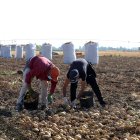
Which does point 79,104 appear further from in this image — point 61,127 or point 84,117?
point 61,127

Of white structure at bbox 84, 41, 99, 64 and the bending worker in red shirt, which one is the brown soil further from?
white structure at bbox 84, 41, 99, 64

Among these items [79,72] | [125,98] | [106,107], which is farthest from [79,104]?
[125,98]

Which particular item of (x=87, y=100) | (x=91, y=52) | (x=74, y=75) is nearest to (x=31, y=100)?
(x=74, y=75)

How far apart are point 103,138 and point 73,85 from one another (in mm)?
2602

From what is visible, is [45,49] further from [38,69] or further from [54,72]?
[38,69]

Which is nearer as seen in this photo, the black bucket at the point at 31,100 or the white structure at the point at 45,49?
the black bucket at the point at 31,100

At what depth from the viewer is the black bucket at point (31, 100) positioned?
9258 mm

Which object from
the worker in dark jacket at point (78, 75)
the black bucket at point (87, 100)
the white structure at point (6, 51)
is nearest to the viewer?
the worker in dark jacket at point (78, 75)

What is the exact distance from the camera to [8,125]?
25.7 feet

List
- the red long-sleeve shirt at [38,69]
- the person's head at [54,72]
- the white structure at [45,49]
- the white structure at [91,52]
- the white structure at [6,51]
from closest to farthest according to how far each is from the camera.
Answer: the red long-sleeve shirt at [38,69] < the person's head at [54,72] < the white structure at [91,52] < the white structure at [45,49] < the white structure at [6,51]

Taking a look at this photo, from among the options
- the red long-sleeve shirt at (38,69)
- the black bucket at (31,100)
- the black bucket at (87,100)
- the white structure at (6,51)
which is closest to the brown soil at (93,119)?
the black bucket at (87,100)

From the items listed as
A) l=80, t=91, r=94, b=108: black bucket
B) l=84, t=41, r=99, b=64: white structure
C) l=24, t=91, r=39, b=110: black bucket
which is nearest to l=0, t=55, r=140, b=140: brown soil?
l=80, t=91, r=94, b=108: black bucket

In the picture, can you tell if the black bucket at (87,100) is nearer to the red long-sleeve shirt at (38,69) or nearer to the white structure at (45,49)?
the red long-sleeve shirt at (38,69)

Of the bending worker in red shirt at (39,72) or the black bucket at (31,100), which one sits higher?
the bending worker in red shirt at (39,72)
